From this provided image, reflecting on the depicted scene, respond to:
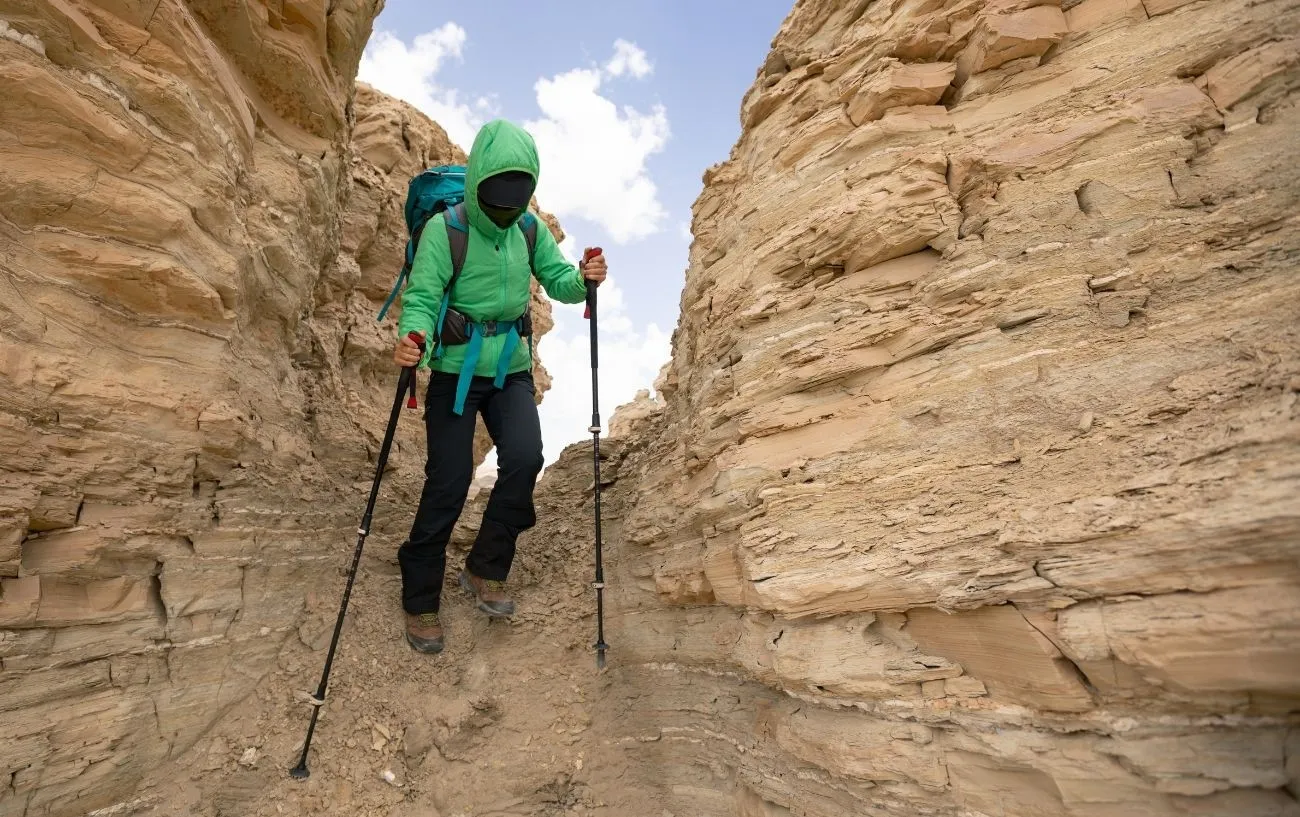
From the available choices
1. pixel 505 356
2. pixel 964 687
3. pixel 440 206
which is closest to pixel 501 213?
pixel 440 206

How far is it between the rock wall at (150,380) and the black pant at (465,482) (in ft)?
3.21

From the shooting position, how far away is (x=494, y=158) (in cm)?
595

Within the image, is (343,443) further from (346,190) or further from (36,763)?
(36,763)

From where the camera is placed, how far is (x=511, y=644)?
6586 millimetres

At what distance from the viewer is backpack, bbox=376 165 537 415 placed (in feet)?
20.0

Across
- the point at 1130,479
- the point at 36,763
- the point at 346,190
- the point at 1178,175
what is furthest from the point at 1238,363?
the point at 346,190

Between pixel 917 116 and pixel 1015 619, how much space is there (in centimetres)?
403

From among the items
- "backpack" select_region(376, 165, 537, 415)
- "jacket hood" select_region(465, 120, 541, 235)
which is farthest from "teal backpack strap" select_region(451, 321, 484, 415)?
"jacket hood" select_region(465, 120, 541, 235)

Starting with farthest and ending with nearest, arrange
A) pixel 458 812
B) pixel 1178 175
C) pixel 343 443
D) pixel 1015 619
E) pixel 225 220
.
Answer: pixel 343 443
pixel 225 220
pixel 458 812
pixel 1178 175
pixel 1015 619

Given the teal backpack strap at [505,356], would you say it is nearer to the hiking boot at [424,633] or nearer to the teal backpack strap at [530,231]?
the teal backpack strap at [530,231]

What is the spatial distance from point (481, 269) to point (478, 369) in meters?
0.96

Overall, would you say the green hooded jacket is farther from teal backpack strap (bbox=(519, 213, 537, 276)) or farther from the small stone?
the small stone

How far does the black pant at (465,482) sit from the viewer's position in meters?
6.17

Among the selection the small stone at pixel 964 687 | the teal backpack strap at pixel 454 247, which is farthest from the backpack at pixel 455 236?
the small stone at pixel 964 687
